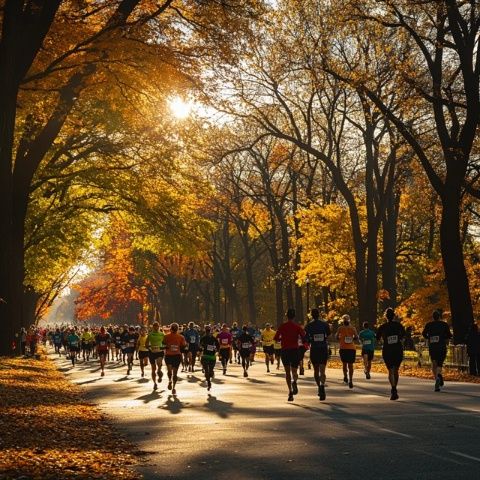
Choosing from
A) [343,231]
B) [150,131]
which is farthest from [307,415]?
[343,231]

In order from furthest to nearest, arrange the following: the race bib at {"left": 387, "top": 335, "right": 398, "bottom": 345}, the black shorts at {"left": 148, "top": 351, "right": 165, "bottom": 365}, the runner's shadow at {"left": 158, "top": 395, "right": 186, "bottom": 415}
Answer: the black shorts at {"left": 148, "top": 351, "right": 165, "bottom": 365}, the race bib at {"left": 387, "top": 335, "right": 398, "bottom": 345}, the runner's shadow at {"left": 158, "top": 395, "right": 186, "bottom": 415}

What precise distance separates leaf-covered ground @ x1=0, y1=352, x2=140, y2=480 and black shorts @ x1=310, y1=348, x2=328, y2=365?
4.82 meters

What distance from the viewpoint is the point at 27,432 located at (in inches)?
522

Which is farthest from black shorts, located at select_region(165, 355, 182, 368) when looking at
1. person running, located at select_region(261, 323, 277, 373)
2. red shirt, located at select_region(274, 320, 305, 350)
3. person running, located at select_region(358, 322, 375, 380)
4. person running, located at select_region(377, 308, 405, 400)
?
person running, located at select_region(261, 323, 277, 373)

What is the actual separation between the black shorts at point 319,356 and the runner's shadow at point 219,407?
2.12 m

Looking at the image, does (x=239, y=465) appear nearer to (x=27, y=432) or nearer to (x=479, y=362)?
(x=27, y=432)

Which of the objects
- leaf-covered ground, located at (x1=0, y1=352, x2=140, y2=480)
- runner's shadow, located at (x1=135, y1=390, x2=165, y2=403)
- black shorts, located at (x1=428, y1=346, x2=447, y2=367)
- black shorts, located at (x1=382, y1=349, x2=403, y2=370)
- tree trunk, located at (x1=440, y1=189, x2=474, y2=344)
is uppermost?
tree trunk, located at (x1=440, y1=189, x2=474, y2=344)

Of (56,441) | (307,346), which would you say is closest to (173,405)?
(307,346)

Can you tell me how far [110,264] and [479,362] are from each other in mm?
52060

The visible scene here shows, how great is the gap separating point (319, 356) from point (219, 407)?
2873 mm

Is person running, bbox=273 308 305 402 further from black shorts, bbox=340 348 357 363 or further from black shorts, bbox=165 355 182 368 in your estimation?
black shorts, bbox=165 355 182 368

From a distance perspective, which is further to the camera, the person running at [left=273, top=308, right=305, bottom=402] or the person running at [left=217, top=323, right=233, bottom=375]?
the person running at [left=217, top=323, right=233, bottom=375]

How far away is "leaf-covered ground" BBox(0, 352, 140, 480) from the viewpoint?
9.84 metres

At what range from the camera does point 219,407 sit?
18703 millimetres
